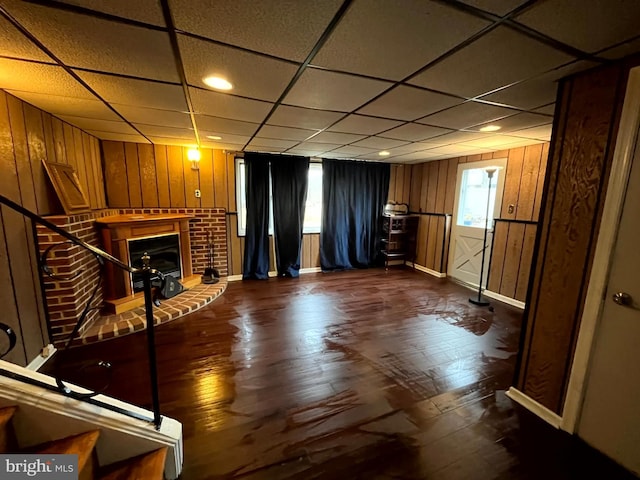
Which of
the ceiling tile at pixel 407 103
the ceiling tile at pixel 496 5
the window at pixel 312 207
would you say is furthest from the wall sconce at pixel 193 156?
the ceiling tile at pixel 496 5

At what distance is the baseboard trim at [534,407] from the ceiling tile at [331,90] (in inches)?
94.8

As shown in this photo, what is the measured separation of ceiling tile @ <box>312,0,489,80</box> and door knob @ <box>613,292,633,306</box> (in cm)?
159

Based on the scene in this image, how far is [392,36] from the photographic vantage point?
1.23 m

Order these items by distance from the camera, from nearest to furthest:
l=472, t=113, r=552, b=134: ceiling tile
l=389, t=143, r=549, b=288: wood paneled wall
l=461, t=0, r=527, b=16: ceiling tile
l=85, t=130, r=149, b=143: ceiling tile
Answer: l=461, t=0, r=527, b=16: ceiling tile, l=472, t=113, r=552, b=134: ceiling tile, l=85, t=130, r=149, b=143: ceiling tile, l=389, t=143, r=549, b=288: wood paneled wall

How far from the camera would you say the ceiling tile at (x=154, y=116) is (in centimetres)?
239

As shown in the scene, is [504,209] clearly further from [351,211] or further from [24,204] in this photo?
[24,204]

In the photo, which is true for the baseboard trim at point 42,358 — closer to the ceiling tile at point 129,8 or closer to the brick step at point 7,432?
the brick step at point 7,432

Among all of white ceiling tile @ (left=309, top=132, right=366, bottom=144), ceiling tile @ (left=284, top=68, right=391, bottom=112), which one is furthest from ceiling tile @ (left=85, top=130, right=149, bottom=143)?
ceiling tile @ (left=284, top=68, right=391, bottom=112)

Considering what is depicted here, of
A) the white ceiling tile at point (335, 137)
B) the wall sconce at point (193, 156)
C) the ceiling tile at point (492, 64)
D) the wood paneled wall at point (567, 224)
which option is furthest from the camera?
the wall sconce at point (193, 156)

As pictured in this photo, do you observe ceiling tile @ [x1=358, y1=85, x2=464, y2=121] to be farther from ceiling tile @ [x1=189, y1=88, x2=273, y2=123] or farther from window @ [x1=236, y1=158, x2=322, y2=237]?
window @ [x1=236, y1=158, x2=322, y2=237]

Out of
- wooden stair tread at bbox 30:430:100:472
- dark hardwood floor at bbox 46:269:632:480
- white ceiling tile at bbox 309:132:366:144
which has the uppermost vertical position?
white ceiling tile at bbox 309:132:366:144

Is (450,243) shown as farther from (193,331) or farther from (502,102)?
(193,331)

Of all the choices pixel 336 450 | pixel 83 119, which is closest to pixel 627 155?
pixel 336 450

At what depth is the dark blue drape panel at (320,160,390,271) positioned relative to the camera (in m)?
5.41
